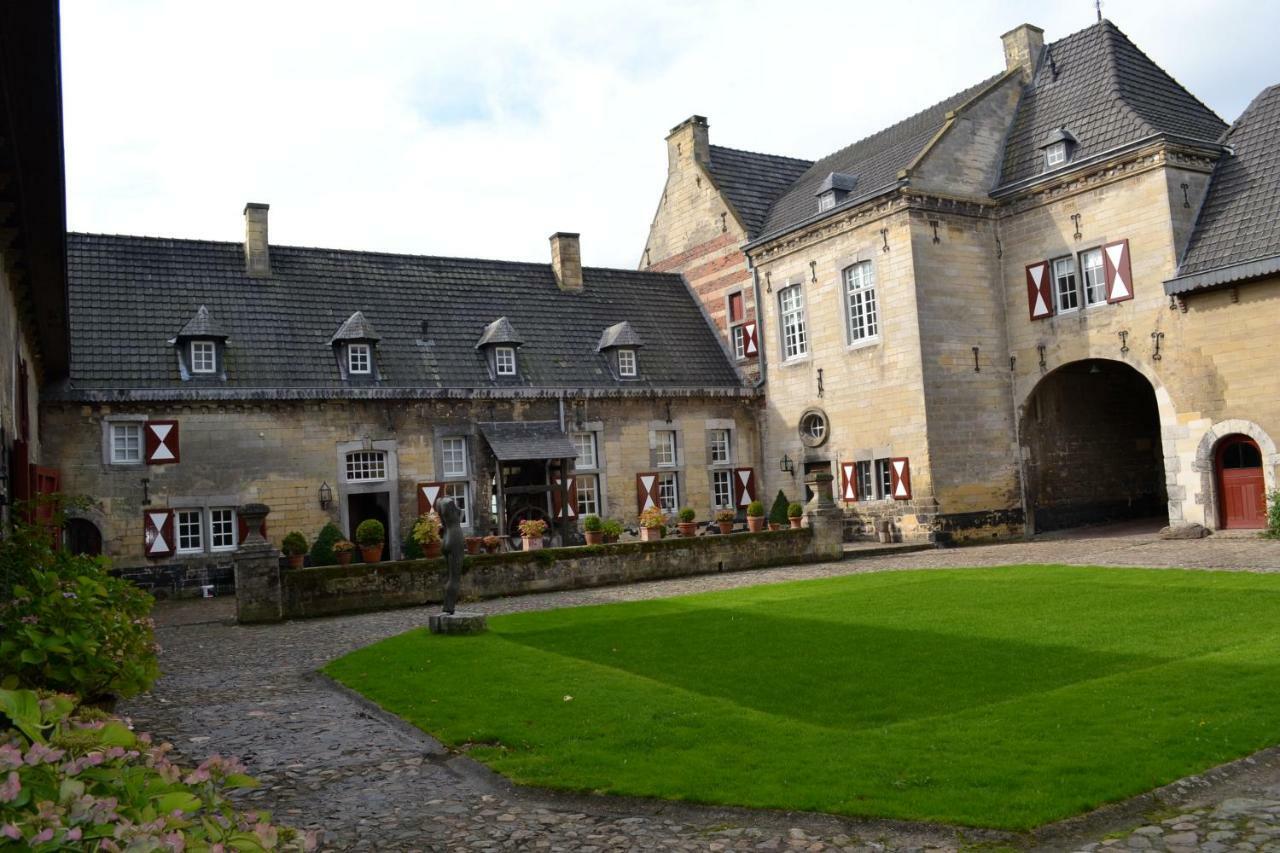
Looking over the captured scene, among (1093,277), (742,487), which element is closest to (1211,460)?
(1093,277)

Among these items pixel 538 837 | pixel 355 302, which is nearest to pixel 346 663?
pixel 538 837

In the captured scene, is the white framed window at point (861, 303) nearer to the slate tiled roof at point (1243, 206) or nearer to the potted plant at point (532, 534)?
the slate tiled roof at point (1243, 206)

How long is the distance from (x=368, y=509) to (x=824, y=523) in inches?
379

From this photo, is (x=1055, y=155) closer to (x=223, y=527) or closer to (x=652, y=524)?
(x=652, y=524)

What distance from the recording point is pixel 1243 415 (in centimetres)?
1833

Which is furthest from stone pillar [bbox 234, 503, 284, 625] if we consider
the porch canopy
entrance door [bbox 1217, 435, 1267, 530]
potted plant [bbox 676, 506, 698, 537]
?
entrance door [bbox 1217, 435, 1267, 530]

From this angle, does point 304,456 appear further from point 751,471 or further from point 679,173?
point 679,173

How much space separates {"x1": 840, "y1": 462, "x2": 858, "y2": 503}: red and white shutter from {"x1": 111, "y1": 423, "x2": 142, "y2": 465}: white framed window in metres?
14.9

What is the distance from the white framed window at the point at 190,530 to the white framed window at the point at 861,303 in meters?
14.5

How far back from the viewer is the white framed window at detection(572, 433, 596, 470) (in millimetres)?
23547

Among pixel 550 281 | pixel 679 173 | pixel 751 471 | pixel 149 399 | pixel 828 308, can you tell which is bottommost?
pixel 751 471

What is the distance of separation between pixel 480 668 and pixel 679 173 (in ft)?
70.8

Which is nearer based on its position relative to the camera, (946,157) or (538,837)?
(538,837)

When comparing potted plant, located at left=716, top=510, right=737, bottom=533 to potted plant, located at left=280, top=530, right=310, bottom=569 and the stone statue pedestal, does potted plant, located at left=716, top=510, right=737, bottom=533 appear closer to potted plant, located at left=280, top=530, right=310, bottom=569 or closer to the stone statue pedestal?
potted plant, located at left=280, top=530, right=310, bottom=569
